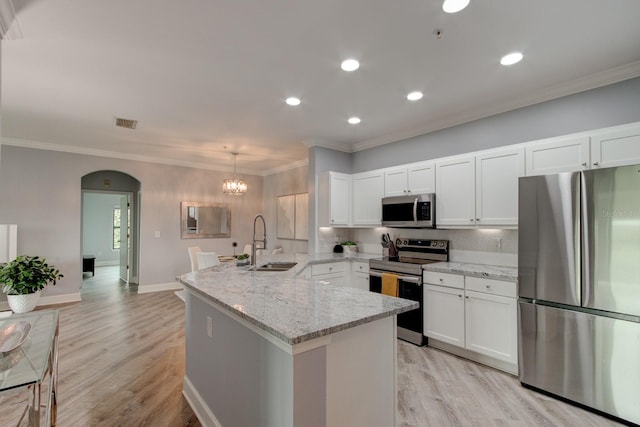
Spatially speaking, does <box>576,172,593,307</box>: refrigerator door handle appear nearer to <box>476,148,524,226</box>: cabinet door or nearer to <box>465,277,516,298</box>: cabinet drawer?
<box>465,277,516,298</box>: cabinet drawer

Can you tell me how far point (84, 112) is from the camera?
145 inches

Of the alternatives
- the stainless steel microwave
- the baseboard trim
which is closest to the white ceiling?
the stainless steel microwave

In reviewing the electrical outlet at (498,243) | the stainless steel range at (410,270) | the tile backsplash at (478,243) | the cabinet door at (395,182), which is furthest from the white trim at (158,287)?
the electrical outlet at (498,243)

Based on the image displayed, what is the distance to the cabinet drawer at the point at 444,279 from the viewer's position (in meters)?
3.17

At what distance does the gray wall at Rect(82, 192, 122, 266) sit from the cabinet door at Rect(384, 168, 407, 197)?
908 centimetres

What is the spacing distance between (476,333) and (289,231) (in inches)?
178

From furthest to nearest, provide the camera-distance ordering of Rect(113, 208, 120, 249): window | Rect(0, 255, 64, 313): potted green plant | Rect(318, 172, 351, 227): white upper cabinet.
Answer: Rect(113, 208, 120, 249): window
Rect(318, 172, 351, 227): white upper cabinet
Rect(0, 255, 64, 313): potted green plant

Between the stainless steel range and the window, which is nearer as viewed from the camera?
the stainless steel range

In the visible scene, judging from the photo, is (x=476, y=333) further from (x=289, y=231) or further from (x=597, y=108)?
(x=289, y=231)

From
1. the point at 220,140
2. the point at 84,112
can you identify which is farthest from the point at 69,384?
the point at 220,140

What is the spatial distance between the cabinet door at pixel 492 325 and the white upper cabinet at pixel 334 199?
84.1 inches

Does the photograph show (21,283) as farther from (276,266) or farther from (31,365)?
(31,365)

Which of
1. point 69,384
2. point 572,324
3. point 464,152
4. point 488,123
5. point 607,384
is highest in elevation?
point 488,123

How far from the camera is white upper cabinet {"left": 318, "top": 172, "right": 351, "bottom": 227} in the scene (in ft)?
15.2
